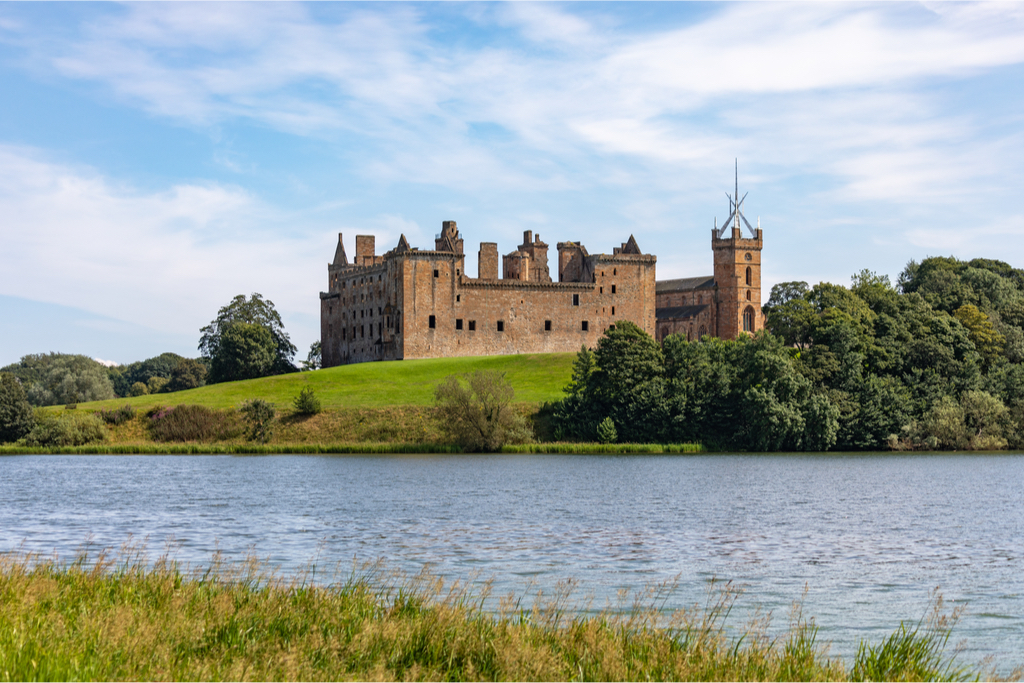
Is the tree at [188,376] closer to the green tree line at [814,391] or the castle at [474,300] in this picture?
the castle at [474,300]

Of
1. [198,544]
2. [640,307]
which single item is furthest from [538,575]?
[640,307]

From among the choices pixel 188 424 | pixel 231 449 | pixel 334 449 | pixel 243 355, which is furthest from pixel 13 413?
pixel 243 355

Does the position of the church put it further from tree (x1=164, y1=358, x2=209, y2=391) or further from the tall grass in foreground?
the tall grass in foreground

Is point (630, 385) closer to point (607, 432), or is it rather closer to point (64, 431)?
point (607, 432)

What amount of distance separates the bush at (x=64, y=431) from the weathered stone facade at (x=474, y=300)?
3174 cm

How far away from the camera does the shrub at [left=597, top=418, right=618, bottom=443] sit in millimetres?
56838

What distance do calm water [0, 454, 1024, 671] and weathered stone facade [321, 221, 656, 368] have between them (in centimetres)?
4309

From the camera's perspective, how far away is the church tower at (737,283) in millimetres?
107525

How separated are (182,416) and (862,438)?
127 ft

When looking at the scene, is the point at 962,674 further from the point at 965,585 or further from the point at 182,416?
the point at 182,416

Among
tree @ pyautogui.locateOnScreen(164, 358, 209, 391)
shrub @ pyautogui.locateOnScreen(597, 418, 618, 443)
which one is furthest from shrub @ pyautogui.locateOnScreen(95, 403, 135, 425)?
tree @ pyautogui.locateOnScreen(164, 358, 209, 391)

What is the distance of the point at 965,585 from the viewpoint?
17.7 metres

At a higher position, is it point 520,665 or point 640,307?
point 640,307

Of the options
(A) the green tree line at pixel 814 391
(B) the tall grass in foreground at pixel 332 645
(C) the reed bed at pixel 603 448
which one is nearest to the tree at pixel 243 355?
(A) the green tree line at pixel 814 391
